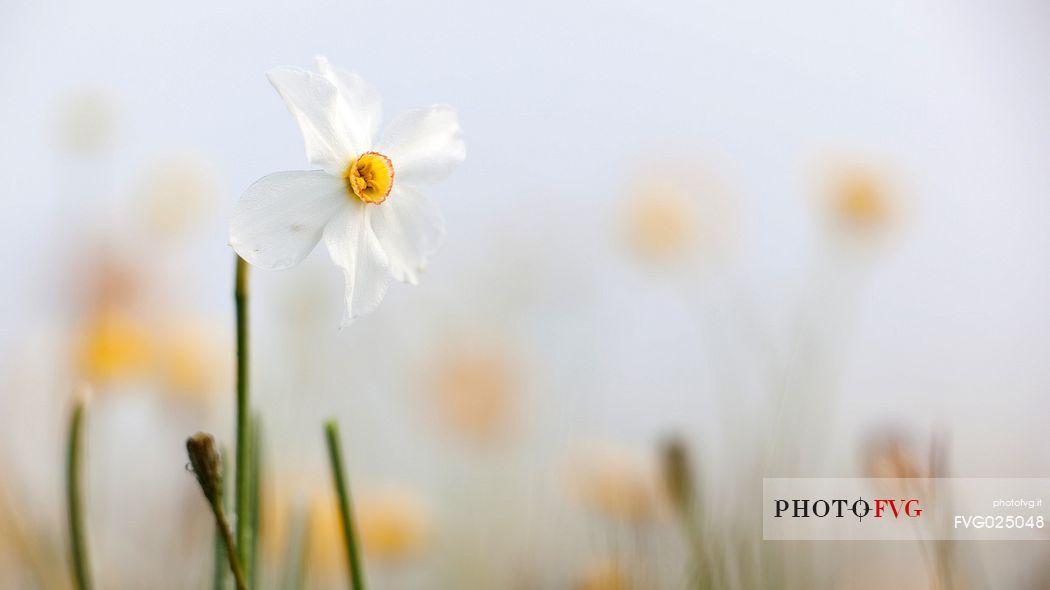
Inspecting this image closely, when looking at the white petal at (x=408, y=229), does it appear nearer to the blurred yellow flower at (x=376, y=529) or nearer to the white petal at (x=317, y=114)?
the white petal at (x=317, y=114)

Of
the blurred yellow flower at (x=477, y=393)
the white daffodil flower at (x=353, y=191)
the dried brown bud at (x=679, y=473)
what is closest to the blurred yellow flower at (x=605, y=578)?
the dried brown bud at (x=679, y=473)

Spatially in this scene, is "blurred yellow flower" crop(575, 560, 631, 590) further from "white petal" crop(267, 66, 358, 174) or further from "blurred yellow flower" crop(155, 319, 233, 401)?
"blurred yellow flower" crop(155, 319, 233, 401)

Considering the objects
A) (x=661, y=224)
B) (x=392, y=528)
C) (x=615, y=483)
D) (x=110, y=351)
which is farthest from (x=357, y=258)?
(x=661, y=224)

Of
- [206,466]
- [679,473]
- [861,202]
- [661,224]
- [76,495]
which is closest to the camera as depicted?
[206,466]

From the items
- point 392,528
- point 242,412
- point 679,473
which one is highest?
point 242,412

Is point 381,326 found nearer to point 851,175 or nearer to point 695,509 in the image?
point 851,175

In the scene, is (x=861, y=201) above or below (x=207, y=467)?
above

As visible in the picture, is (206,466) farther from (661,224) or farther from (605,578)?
(661,224)
